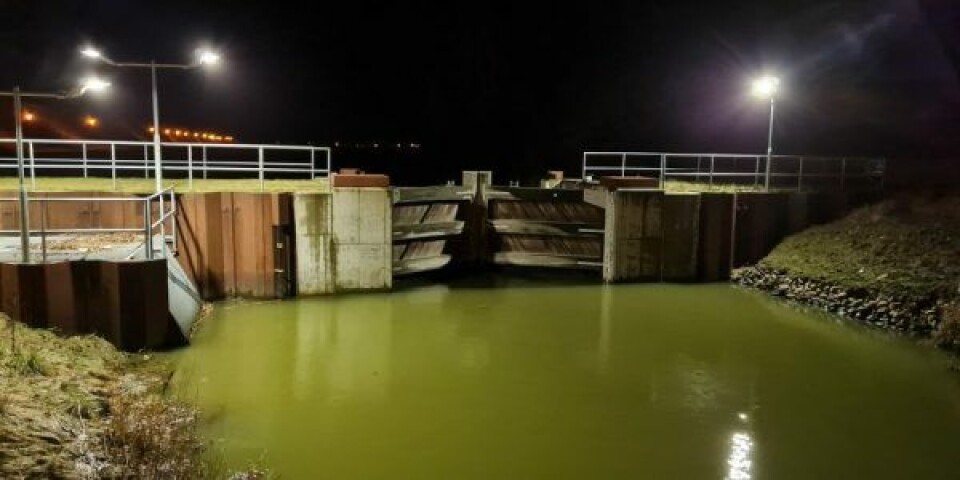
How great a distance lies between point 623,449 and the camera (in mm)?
7965

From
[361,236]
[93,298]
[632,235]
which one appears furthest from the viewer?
[632,235]

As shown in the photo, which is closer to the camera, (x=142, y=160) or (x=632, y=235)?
(x=632, y=235)

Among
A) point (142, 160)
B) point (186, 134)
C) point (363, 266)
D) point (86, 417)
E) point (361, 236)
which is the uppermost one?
point (186, 134)

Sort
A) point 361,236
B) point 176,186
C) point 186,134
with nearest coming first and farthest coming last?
point 361,236 → point 176,186 → point 186,134

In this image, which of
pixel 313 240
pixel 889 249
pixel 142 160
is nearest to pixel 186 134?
pixel 142 160

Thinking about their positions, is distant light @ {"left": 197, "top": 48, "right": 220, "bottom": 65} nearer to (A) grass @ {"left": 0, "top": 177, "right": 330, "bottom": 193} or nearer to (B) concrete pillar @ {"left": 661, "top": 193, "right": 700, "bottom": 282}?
(A) grass @ {"left": 0, "top": 177, "right": 330, "bottom": 193}

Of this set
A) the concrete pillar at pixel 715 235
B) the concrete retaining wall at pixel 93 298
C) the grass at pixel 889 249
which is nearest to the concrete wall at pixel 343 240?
the concrete retaining wall at pixel 93 298

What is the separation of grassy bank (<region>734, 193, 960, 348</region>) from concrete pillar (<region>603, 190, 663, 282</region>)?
2511 mm

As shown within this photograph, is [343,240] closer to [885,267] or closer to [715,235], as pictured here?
[715,235]

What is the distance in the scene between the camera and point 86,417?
7258 millimetres

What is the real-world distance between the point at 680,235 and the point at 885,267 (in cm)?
482

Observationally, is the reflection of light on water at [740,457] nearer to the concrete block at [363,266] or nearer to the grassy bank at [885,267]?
the grassy bank at [885,267]

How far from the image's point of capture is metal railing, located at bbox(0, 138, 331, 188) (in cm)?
1606

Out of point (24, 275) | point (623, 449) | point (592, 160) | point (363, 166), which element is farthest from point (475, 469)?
point (363, 166)
